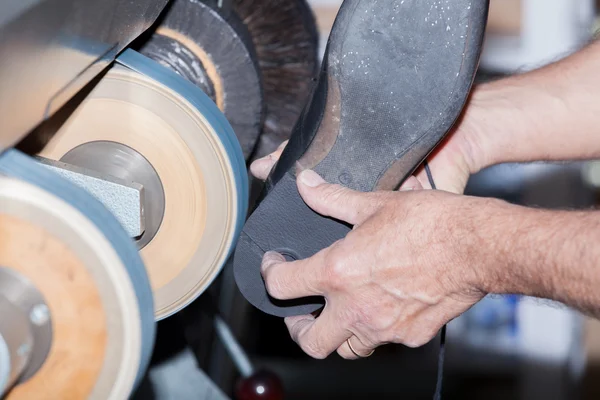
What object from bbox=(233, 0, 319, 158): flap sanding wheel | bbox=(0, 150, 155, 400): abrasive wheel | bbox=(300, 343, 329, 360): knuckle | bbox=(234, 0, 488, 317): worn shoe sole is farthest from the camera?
bbox=(233, 0, 319, 158): flap sanding wheel

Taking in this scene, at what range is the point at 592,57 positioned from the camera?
100cm

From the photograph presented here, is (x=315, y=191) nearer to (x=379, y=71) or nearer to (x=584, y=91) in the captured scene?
(x=379, y=71)

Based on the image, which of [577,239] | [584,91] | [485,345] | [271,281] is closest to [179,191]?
[271,281]

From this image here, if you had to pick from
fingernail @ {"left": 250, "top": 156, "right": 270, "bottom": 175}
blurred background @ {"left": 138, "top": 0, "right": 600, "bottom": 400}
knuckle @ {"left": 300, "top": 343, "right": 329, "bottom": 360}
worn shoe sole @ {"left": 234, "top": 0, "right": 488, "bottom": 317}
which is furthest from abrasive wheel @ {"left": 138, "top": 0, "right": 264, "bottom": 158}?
blurred background @ {"left": 138, "top": 0, "right": 600, "bottom": 400}

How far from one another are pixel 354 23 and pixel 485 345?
1584 mm

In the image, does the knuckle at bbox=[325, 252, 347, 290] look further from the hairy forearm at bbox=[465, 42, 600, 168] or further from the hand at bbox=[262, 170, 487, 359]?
the hairy forearm at bbox=[465, 42, 600, 168]

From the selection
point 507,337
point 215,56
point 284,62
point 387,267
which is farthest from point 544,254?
point 507,337

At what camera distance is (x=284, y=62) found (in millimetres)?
1269

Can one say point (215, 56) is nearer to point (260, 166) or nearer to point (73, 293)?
point (260, 166)

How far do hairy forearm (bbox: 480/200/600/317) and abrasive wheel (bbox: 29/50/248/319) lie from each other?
31 cm

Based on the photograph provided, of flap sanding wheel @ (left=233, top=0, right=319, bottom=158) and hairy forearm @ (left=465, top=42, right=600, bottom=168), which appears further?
flap sanding wheel @ (left=233, top=0, right=319, bottom=158)

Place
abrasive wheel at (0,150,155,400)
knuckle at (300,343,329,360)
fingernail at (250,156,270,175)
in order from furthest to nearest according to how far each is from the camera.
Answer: fingernail at (250,156,270,175) → knuckle at (300,343,329,360) → abrasive wheel at (0,150,155,400)

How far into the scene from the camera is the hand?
0.73m

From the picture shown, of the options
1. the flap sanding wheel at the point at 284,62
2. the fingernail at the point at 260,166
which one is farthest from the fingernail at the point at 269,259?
the flap sanding wheel at the point at 284,62
